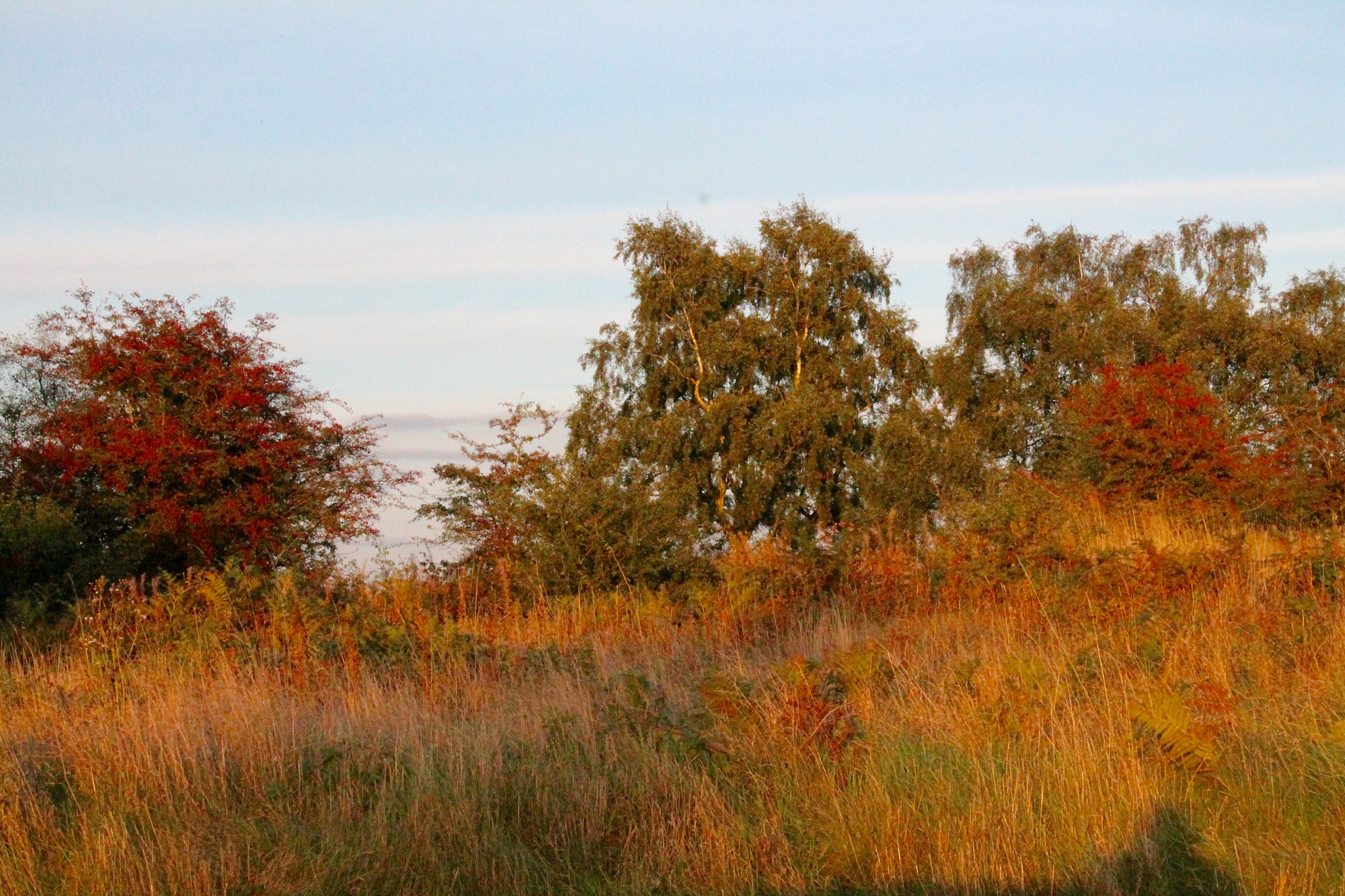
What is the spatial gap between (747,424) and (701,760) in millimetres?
24398

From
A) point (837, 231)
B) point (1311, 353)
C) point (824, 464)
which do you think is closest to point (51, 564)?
point (824, 464)

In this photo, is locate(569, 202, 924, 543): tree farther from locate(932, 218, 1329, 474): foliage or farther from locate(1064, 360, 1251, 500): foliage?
locate(1064, 360, 1251, 500): foliage

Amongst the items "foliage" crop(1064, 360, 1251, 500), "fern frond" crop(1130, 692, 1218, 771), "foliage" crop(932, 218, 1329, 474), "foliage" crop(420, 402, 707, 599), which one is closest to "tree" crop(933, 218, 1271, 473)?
"foliage" crop(932, 218, 1329, 474)

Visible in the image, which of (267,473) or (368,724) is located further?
(267,473)

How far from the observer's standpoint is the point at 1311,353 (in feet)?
117

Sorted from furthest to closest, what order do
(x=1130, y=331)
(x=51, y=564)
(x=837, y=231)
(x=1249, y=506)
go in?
(x=1130, y=331) → (x=837, y=231) → (x=1249, y=506) → (x=51, y=564)

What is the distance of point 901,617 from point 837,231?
22.7 metres

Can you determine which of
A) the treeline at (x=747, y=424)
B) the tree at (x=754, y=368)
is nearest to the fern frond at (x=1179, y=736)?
the treeline at (x=747, y=424)

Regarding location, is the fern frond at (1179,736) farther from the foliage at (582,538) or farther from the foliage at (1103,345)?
the foliage at (1103,345)

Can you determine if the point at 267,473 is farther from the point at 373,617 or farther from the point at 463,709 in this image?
the point at 463,709

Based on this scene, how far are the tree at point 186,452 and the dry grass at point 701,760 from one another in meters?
6.48

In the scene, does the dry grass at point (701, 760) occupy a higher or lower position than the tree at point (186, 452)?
lower

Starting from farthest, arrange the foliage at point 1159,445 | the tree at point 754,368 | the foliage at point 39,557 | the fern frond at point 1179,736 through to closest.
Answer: the tree at point 754,368 → the foliage at point 1159,445 → the foliage at point 39,557 → the fern frond at point 1179,736

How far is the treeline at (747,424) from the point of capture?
13.6 meters
